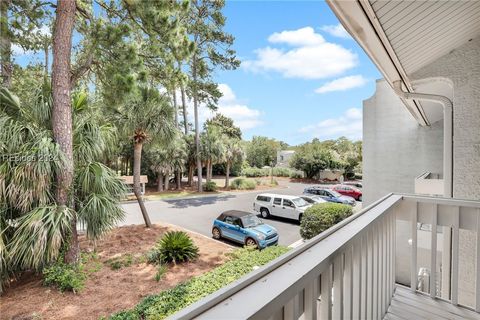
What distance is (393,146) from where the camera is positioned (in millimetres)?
8094

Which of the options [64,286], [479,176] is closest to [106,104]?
[64,286]

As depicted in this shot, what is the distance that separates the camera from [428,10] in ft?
6.32

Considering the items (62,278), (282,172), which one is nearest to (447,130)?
(62,278)

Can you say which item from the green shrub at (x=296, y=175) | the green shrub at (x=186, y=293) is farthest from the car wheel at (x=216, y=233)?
the green shrub at (x=296, y=175)

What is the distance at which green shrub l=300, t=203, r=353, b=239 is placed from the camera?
25.9ft

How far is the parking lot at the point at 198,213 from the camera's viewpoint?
10.3 m

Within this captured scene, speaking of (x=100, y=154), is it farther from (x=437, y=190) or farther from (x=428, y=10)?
(x=437, y=190)

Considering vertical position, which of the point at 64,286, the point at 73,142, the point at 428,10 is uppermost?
the point at 428,10

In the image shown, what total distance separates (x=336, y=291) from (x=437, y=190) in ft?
16.1

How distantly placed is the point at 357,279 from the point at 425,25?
2173 mm

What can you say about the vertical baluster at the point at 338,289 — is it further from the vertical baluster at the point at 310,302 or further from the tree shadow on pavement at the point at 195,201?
the tree shadow on pavement at the point at 195,201

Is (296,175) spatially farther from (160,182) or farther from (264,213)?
(264,213)

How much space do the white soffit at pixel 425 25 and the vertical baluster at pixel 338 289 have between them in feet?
4.81

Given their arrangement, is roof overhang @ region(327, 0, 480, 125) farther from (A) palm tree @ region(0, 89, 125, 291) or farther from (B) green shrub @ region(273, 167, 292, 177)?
(B) green shrub @ region(273, 167, 292, 177)
